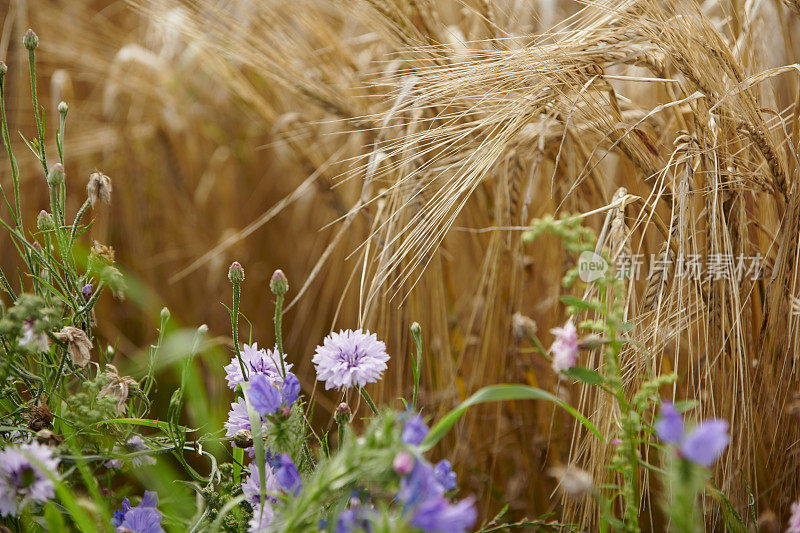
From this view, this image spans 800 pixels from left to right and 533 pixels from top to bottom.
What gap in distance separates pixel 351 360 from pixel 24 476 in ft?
0.70

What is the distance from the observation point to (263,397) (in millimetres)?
448

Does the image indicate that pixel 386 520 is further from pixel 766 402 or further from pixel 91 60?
pixel 91 60

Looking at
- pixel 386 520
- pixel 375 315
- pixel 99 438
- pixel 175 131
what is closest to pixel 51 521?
pixel 99 438

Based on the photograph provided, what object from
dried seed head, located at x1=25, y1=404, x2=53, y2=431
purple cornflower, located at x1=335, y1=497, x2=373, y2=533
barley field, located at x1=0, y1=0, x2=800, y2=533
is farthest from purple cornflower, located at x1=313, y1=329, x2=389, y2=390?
dried seed head, located at x1=25, y1=404, x2=53, y2=431

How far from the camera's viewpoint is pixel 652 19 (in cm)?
63

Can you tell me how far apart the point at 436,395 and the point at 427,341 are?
0.07 meters

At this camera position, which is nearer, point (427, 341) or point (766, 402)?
point (766, 402)

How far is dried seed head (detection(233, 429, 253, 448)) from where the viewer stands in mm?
507

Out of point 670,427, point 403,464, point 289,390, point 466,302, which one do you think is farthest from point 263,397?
point 466,302

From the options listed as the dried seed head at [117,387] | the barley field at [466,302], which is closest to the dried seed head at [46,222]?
the barley field at [466,302]

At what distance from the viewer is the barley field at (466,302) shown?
449 millimetres

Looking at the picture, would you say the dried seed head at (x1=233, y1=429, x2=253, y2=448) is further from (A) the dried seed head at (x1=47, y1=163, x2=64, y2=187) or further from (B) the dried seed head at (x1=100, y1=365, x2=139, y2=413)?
(A) the dried seed head at (x1=47, y1=163, x2=64, y2=187)

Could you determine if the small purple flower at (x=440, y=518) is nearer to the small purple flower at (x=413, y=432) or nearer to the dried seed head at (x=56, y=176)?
the small purple flower at (x=413, y=432)

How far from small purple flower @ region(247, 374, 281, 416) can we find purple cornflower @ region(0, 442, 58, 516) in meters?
0.12
